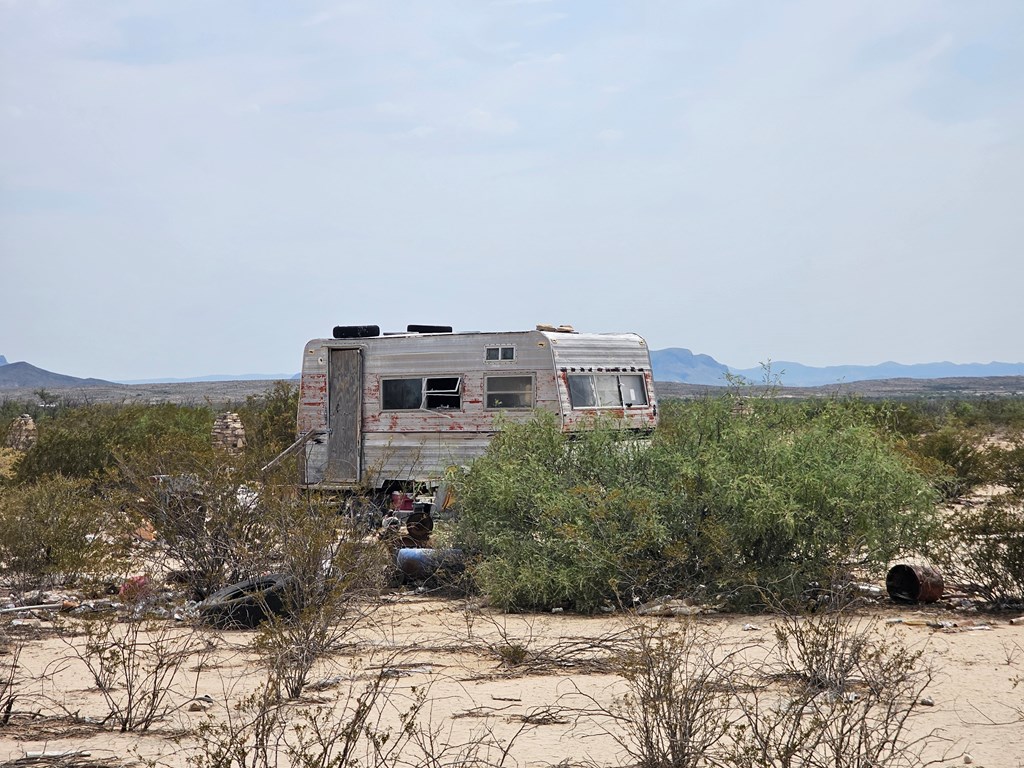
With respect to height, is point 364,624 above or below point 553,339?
below

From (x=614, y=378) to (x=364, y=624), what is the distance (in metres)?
6.74

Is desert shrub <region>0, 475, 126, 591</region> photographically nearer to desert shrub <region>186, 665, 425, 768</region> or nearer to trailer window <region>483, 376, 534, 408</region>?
desert shrub <region>186, 665, 425, 768</region>

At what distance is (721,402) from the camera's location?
10234mm

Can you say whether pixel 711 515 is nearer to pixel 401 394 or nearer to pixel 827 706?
pixel 827 706

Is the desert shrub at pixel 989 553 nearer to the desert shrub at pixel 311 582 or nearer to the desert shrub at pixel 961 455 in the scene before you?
the desert shrub at pixel 311 582

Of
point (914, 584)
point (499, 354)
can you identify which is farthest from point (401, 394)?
point (914, 584)

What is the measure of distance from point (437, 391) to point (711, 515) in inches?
228

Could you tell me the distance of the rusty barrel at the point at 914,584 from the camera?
374 inches

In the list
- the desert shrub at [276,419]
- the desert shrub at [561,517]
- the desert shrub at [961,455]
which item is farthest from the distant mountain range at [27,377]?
the desert shrub at [561,517]

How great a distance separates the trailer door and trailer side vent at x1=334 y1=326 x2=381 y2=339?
0.23m

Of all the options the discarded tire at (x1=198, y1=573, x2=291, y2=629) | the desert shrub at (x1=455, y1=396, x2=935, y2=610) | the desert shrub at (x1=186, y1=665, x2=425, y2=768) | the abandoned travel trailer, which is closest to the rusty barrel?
the desert shrub at (x1=455, y1=396, x2=935, y2=610)

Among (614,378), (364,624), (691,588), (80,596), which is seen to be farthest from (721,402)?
(80,596)

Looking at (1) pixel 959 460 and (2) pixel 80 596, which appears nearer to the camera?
(2) pixel 80 596

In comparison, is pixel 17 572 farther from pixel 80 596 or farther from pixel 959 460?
pixel 959 460
